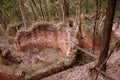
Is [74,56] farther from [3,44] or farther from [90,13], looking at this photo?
[90,13]

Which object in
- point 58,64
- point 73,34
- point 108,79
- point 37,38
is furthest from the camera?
point 37,38

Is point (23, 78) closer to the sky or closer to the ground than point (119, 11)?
closer to the ground

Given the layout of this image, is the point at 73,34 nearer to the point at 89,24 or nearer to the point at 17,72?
the point at 89,24

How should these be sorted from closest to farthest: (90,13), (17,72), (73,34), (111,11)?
(111,11) < (17,72) < (73,34) < (90,13)

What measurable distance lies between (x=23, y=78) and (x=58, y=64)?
1.77m

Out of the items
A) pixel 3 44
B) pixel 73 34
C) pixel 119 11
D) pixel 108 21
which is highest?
pixel 108 21

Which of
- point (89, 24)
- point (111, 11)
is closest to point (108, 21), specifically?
point (111, 11)

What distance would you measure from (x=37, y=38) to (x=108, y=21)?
9.88 metres

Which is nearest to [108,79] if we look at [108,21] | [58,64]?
[108,21]

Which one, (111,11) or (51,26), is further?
(51,26)

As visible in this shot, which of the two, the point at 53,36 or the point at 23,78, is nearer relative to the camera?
the point at 23,78

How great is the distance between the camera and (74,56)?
9.64 metres

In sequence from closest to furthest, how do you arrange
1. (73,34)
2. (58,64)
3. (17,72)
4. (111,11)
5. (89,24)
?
1. (111,11)
2. (17,72)
3. (58,64)
4. (73,34)
5. (89,24)

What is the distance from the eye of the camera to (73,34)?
38.4 feet
